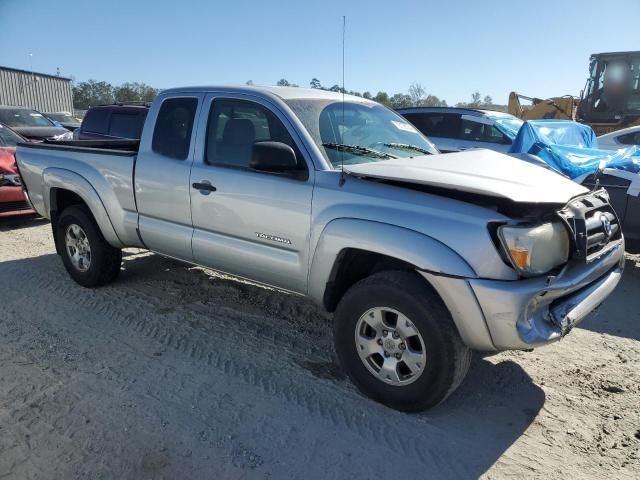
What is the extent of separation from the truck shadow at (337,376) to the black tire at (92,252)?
→ 0.13 m

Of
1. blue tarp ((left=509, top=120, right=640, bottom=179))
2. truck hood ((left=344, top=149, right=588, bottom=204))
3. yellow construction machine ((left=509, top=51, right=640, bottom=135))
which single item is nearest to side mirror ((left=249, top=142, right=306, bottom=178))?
truck hood ((left=344, top=149, right=588, bottom=204))

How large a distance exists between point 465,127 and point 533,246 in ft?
22.8

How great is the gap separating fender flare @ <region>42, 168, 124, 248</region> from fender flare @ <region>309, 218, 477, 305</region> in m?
2.32

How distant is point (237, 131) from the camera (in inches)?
150

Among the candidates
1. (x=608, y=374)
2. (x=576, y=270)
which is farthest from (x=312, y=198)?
(x=608, y=374)

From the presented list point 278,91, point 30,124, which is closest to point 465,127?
point 278,91

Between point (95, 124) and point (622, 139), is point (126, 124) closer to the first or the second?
point (95, 124)

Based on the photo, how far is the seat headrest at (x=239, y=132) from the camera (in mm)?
3734

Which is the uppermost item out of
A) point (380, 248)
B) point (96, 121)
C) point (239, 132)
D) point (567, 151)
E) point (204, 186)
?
point (96, 121)

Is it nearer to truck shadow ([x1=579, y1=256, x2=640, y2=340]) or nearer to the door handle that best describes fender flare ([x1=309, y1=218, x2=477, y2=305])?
the door handle

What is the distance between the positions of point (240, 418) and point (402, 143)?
2.40m

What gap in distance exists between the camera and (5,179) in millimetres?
7566

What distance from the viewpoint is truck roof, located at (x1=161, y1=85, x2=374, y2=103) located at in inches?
146

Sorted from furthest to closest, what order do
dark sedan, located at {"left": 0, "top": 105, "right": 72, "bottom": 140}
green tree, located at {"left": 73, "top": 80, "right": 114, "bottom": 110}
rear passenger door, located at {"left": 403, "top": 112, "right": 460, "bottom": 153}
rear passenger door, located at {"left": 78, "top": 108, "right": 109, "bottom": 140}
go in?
green tree, located at {"left": 73, "top": 80, "right": 114, "bottom": 110} → dark sedan, located at {"left": 0, "top": 105, "right": 72, "bottom": 140} → rear passenger door, located at {"left": 78, "top": 108, "right": 109, "bottom": 140} → rear passenger door, located at {"left": 403, "top": 112, "right": 460, "bottom": 153}
